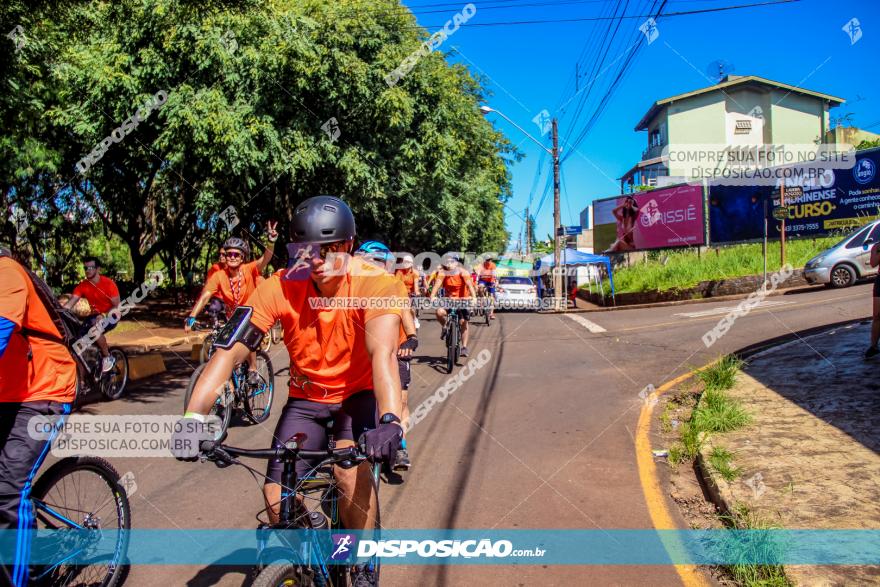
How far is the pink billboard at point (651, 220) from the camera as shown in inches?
1230

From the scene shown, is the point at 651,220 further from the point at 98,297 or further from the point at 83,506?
the point at 83,506

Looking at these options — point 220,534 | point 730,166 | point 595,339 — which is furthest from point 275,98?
point 730,166

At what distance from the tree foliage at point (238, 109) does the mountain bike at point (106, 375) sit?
4.21 meters

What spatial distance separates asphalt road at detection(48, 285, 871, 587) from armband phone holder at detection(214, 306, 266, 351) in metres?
1.72

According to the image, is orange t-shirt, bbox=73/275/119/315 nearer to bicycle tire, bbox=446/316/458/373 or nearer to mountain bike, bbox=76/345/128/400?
mountain bike, bbox=76/345/128/400

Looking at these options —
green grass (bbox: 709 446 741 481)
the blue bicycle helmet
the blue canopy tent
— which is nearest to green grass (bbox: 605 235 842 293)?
the blue canopy tent

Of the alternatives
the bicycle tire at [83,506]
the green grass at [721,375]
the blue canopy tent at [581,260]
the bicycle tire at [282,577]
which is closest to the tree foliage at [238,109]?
the green grass at [721,375]

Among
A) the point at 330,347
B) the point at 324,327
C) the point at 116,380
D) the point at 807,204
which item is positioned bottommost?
the point at 116,380

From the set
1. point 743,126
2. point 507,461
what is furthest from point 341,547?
point 743,126

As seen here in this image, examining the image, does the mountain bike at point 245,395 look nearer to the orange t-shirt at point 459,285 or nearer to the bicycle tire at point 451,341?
the bicycle tire at point 451,341

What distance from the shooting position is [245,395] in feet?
24.9

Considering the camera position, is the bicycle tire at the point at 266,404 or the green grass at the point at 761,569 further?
the bicycle tire at the point at 266,404

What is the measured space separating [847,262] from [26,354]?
20730mm

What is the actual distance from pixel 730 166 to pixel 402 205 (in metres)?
27.5
